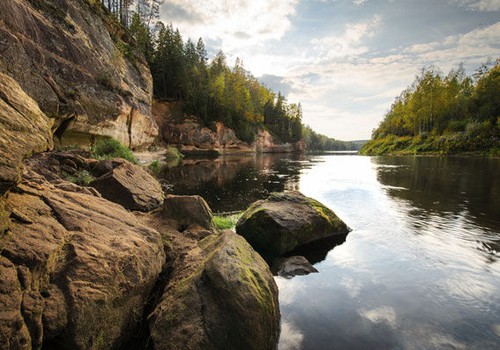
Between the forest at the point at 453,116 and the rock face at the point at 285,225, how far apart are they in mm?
48783

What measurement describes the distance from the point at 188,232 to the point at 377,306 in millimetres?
4992

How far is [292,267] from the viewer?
23.3 ft

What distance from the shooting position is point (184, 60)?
58.3 metres

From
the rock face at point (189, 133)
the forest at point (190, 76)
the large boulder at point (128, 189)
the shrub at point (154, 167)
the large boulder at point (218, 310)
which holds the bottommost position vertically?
the large boulder at point (218, 310)

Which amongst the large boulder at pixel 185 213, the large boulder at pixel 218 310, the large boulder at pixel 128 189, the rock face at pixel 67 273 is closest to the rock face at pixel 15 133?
the rock face at pixel 67 273

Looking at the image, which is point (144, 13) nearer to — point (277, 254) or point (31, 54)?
point (31, 54)

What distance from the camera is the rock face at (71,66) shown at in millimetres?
13648

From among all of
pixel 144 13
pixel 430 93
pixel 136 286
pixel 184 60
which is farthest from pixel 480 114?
pixel 144 13

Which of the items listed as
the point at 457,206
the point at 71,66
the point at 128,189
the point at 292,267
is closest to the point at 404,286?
the point at 292,267

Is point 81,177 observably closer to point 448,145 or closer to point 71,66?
point 71,66

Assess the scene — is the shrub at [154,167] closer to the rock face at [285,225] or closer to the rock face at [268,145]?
the rock face at [285,225]

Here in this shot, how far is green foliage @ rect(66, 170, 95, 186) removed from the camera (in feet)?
34.0

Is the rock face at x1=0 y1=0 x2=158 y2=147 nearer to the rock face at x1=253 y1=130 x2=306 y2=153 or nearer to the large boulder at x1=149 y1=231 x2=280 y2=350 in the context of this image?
the large boulder at x1=149 y1=231 x2=280 y2=350

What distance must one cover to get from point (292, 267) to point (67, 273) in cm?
540
